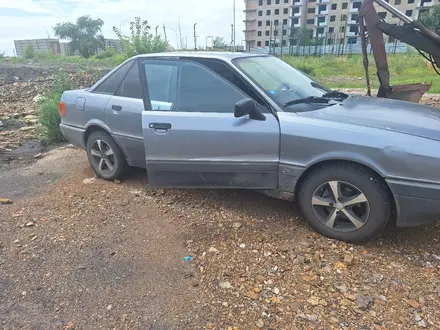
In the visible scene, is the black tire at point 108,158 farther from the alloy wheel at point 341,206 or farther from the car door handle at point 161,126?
the alloy wheel at point 341,206

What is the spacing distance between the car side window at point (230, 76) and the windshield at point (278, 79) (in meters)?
0.11

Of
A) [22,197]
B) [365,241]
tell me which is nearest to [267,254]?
[365,241]

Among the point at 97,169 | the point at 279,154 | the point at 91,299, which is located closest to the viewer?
the point at 91,299

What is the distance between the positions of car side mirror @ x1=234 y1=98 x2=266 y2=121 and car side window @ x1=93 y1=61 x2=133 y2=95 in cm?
182

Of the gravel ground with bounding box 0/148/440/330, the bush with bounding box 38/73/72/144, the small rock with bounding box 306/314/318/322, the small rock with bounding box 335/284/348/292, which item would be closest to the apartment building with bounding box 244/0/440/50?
the bush with bounding box 38/73/72/144

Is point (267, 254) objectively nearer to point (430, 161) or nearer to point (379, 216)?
point (379, 216)

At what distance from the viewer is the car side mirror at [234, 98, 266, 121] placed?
304 centimetres

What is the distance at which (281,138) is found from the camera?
10.2ft

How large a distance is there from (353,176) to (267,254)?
968mm

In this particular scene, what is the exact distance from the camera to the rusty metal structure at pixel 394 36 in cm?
618

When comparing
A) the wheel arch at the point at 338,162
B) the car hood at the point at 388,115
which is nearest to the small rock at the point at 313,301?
the wheel arch at the point at 338,162

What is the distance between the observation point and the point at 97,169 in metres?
4.70

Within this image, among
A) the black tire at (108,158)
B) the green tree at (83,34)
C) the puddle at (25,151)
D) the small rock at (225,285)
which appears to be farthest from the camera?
the green tree at (83,34)

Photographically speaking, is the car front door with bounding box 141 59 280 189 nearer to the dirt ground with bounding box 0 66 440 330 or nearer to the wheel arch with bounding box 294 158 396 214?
the wheel arch with bounding box 294 158 396 214
